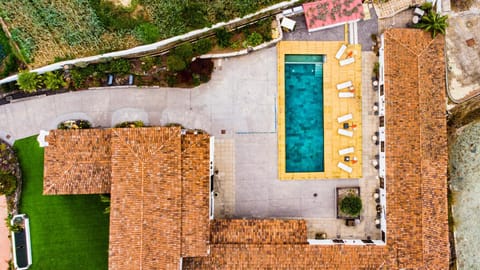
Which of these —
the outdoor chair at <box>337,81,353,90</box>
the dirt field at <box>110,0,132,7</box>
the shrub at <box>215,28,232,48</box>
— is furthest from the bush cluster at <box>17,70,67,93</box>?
the outdoor chair at <box>337,81,353,90</box>

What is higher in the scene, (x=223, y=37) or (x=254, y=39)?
(x=223, y=37)

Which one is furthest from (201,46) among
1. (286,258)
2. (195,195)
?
(286,258)

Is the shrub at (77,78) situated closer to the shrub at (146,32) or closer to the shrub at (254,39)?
the shrub at (146,32)

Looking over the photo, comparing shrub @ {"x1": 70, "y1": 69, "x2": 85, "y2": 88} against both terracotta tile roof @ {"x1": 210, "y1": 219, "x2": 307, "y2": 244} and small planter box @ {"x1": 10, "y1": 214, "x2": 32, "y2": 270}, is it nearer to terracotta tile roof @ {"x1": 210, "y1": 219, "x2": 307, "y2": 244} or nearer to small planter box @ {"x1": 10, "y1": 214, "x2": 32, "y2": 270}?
small planter box @ {"x1": 10, "y1": 214, "x2": 32, "y2": 270}

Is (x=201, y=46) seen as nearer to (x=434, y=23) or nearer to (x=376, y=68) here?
(x=376, y=68)

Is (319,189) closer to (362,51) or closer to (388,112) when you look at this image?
(388,112)

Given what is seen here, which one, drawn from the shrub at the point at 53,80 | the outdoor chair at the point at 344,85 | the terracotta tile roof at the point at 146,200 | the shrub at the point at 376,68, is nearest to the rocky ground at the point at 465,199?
the shrub at the point at 376,68

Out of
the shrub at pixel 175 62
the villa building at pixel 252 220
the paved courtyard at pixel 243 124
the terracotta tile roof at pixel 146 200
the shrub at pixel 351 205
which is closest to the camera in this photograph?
the terracotta tile roof at pixel 146 200

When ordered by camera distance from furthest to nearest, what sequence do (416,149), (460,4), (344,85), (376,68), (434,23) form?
(460,4) → (376,68) → (344,85) → (434,23) → (416,149)
